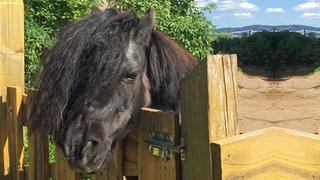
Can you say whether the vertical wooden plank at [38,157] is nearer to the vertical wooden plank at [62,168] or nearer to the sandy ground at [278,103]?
the vertical wooden plank at [62,168]

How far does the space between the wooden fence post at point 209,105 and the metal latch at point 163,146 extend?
99mm

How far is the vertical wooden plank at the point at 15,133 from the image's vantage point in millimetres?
3328

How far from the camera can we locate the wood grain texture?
161 cm

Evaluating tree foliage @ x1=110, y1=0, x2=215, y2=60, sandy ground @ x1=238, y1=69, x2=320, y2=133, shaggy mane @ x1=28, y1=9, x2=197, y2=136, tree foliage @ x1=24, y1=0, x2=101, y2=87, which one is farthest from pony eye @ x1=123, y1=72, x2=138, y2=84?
tree foliage @ x1=110, y1=0, x2=215, y2=60

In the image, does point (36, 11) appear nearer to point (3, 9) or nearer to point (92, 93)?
point (3, 9)

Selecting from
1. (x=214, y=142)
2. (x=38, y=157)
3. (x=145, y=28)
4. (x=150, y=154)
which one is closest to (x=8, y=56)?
(x=38, y=157)

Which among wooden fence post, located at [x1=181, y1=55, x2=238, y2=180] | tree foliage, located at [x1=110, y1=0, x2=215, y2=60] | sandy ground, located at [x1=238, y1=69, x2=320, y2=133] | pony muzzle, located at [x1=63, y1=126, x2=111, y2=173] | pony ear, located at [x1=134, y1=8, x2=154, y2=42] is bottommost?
sandy ground, located at [x1=238, y1=69, x2=320, y2=133]

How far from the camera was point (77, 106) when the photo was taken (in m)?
2.08

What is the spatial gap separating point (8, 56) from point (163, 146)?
208 cm

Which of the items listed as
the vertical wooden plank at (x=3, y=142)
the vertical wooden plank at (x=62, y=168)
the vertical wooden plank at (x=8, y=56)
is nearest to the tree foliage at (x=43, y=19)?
the vertical wooden plank at (x=8, y=56)

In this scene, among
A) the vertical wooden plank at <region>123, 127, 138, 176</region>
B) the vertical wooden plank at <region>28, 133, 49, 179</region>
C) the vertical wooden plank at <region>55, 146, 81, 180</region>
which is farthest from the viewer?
the vertical wooden plank at <region>28, 133, 49, 179</region>

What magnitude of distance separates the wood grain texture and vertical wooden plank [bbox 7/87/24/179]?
2.13 meters

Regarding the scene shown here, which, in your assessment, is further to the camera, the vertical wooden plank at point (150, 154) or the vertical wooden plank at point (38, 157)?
the vertical wooden plank at point (38, 157)

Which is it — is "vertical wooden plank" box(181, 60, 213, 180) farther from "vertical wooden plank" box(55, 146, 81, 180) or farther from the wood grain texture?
"vertical wooden plank" box(55, 146, 81, 180)
